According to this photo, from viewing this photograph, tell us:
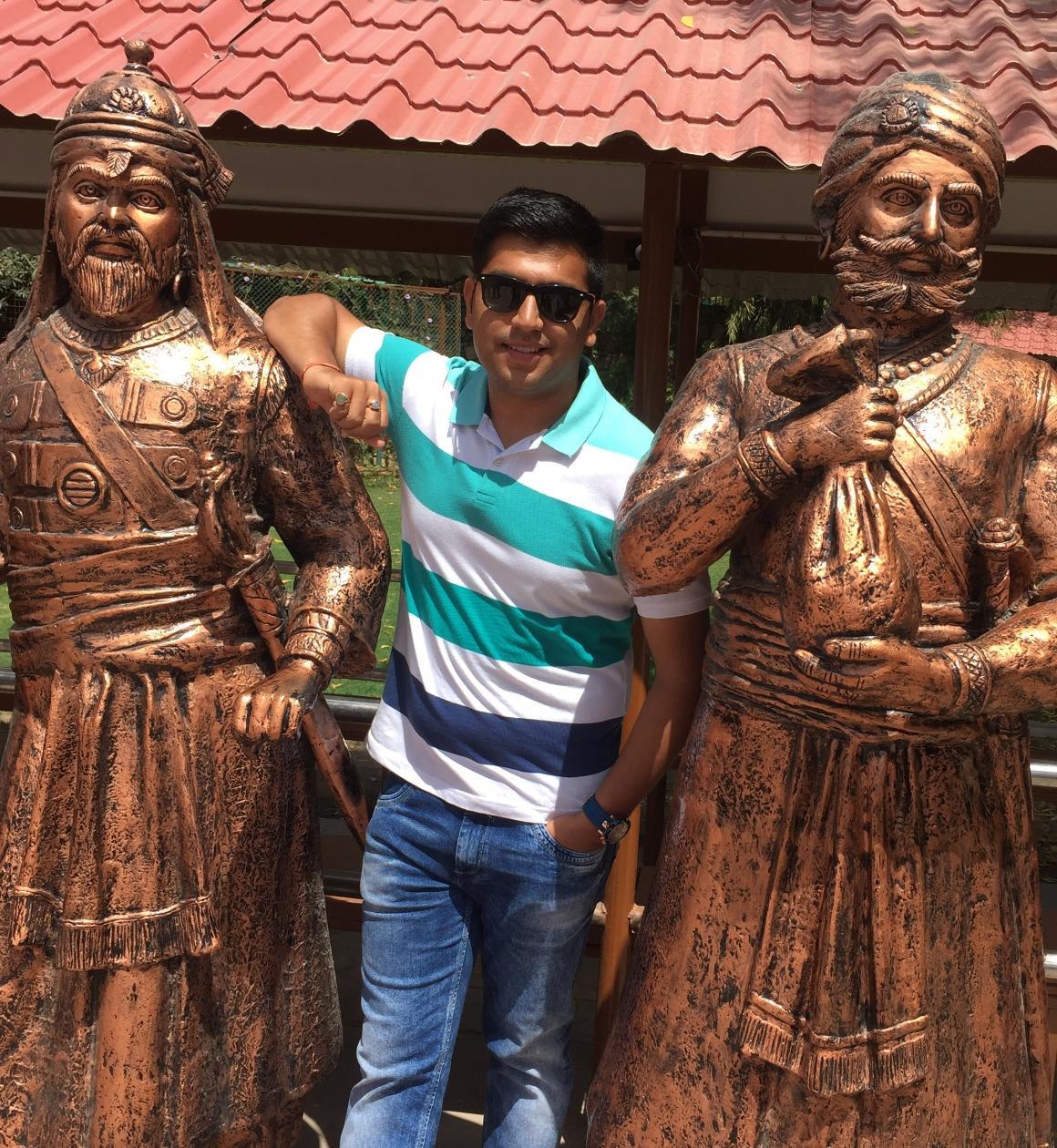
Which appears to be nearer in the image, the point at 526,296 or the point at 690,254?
the point at 526,296

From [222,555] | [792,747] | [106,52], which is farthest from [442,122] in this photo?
[792,747]

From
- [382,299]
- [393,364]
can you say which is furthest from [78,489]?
[382,299]

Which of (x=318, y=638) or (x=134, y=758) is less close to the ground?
(x=318, y=638)

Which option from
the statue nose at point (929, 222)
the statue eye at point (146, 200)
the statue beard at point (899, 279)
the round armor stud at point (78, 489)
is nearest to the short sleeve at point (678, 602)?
the statue beard at point (899, 279)

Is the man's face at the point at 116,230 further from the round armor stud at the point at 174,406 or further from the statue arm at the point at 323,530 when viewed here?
the statue arm at the point at 323,530

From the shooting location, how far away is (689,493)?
1.86 meters

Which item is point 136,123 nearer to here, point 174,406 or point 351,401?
point 174,406

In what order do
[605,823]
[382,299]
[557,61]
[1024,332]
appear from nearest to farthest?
[605,823] < [557,61] < [382,299] < [1024,332]

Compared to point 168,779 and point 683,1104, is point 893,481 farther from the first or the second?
point 168,779

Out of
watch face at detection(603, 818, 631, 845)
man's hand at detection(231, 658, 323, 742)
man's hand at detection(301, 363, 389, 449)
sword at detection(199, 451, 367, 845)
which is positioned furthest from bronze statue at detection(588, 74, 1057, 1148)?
sword at detection(199, 451, 367, 845)

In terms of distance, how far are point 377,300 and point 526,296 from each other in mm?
8772

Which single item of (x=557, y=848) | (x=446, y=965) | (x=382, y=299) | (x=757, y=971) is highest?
(x=382, y=299)

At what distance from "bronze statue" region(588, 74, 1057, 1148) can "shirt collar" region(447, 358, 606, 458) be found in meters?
0.24

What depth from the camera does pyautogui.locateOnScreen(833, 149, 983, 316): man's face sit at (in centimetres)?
181
